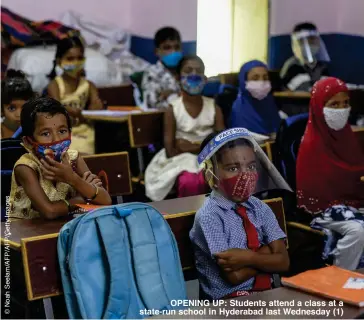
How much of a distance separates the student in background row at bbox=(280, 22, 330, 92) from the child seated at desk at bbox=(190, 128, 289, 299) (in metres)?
3.94

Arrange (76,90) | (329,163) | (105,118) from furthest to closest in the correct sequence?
(76,90) → (105,118) → (329,163)

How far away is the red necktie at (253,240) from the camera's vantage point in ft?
8.54

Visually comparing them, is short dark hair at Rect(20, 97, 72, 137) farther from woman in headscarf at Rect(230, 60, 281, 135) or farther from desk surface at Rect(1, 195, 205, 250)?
woman in headscarf at Rect(230, 60, 281, 135)

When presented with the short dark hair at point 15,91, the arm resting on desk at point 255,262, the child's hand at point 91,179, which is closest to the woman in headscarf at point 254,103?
the short dark hair at point 15,91

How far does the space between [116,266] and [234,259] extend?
0.42 metres

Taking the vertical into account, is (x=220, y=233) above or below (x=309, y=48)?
below

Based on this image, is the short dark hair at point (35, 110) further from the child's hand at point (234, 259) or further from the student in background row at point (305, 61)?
the student in background row at point (305, 61)

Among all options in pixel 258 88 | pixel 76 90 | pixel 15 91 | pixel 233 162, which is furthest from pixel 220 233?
pixel 76 90

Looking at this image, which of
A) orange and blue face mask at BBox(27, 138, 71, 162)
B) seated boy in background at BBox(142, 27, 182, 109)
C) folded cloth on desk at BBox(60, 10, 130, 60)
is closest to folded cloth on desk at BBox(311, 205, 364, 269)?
orange and blue face mask at BBox(27, 138, 71, 162)

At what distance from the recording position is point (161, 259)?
2.38m

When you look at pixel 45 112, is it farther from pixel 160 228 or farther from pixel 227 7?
pixel 227 7

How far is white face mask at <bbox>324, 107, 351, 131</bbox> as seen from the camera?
374cm

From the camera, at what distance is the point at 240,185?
2600mm

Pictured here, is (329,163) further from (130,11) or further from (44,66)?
(130,11)
